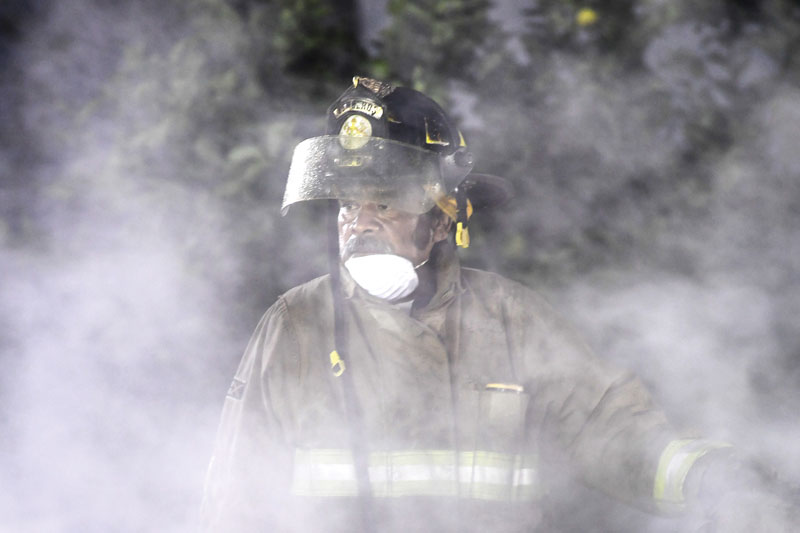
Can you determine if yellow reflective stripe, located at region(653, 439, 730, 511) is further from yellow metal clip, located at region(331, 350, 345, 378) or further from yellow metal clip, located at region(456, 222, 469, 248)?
yellow metal clip, located at region(331, 350, 345, 378)

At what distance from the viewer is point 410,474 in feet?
9.51

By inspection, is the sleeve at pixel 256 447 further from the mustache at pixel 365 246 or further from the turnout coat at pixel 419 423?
the mustache at pixel 365 246

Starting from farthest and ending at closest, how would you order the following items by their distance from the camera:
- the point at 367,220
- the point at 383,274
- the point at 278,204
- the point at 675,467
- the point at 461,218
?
the point at 278,204, the point at 461,218, the point at 367,220, the point at 383,274, the point at 675,467

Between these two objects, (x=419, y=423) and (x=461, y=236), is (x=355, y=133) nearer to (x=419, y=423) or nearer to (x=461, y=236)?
(x=461, y=236)

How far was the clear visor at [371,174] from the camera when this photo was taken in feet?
9.65

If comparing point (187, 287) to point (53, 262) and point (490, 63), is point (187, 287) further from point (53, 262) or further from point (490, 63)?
point (490, 63)

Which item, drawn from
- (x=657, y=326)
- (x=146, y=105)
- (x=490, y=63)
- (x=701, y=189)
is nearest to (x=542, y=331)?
(x=657, y=326)

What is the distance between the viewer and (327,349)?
2994 millimetres

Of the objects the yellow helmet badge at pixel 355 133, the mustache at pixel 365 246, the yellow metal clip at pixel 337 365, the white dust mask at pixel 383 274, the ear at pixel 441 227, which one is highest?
the yellow helmet badge at pixel 355 133

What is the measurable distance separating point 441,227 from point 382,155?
38cm

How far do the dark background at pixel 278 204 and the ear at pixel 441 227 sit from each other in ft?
3.32

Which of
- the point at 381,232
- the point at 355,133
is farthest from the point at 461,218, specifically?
the point at 355,133

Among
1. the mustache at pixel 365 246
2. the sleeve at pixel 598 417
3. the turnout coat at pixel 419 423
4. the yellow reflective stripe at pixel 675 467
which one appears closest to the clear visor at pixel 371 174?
the mustache at pixel 365 246

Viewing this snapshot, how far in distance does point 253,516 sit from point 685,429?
142cm
